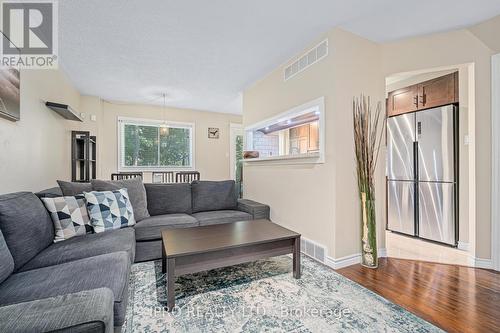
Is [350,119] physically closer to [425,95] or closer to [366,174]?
[366,174]

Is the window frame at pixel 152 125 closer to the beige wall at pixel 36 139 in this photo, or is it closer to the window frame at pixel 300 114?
the beige wall at pixel 36 139

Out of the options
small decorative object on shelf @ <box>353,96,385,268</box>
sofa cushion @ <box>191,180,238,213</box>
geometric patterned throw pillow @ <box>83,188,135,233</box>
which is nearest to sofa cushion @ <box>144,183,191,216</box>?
sofa cushion @ <box>191,180,238,213</box>

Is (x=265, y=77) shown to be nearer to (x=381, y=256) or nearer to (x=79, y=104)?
(x=381, y=256)

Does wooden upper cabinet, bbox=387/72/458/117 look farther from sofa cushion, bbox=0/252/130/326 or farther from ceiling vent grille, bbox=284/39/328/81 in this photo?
sofa cushion, bbox=0/252/130/326

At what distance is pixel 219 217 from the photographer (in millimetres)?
3059

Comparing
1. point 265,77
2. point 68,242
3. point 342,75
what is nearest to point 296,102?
point 342,75

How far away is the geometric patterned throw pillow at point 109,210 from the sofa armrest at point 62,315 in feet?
4.84

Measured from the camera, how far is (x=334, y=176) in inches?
97.3

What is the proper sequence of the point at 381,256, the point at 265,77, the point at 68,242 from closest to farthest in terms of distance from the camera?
the point at 68,242
the point at 381,256
the point at 265,77

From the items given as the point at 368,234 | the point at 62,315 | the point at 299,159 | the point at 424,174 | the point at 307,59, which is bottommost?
the point at 368,234

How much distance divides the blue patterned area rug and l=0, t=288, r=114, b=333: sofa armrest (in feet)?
2.28

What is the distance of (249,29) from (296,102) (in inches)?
42.4

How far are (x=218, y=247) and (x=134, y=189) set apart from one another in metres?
1.73

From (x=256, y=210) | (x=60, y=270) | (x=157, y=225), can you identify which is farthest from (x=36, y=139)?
(x=256, y=210)
